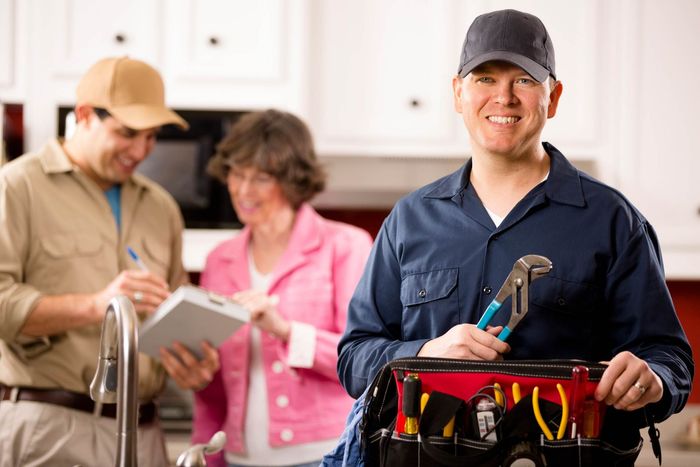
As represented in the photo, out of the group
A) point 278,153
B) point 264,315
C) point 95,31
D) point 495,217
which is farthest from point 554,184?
point 95,31

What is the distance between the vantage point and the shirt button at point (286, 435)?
2.02 meters

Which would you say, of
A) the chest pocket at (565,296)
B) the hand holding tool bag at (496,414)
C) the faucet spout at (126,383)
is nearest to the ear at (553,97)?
the chest pocket at (565,296)

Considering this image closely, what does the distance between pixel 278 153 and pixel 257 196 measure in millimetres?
113

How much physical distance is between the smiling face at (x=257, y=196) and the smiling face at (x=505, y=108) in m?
0.94

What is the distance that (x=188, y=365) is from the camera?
209 cm

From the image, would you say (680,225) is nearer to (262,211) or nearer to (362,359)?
(262,211)

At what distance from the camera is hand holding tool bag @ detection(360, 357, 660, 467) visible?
1137 mm

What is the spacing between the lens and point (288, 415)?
6.66 feet

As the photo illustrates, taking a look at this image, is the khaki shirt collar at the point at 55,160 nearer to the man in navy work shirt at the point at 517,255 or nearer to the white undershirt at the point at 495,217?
the man in navy work shirt at the point at 517,255

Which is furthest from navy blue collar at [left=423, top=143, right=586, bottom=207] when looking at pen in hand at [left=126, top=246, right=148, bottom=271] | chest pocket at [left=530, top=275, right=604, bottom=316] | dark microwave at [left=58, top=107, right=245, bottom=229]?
dark microwave at [left=58, top=107, right=245, bottom=229]

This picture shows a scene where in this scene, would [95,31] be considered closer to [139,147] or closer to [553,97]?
[139,147]

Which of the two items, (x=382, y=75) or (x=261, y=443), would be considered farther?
(x=382, y=75)

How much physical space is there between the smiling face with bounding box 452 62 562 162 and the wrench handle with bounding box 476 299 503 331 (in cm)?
23

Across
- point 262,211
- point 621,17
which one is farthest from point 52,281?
point 621,17
